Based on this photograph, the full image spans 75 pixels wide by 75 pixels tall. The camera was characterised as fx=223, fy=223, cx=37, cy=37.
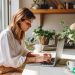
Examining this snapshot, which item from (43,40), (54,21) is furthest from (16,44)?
(54,21)

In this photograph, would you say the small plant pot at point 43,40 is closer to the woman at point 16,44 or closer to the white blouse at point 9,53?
the woman at point 16,44

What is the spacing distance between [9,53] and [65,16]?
1.42 metres

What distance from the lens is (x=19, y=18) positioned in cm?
217

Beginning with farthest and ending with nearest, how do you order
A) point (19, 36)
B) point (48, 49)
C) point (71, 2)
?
point (71, 2) → point (48, 49) → point (19, 36)

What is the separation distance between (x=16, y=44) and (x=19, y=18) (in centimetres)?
26

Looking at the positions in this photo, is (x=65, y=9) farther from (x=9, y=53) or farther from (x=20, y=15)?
(x=9, y=53)

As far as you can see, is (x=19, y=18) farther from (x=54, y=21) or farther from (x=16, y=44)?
(x=54, y=21)

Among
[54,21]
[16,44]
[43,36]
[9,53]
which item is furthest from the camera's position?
[54,21]

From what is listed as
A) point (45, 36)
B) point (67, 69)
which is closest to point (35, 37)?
point (45, 36)

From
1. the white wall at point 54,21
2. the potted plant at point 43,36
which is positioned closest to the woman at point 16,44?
the potted plant at point 43,36

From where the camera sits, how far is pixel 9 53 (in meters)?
2.07

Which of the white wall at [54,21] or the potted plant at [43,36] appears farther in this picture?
the white wall at [54,21]

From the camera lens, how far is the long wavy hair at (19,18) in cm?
217

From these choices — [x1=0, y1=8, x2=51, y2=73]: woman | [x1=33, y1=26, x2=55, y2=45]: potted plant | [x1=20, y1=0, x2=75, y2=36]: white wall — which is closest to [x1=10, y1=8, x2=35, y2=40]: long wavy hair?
[x1=0, y1=8, x2=51, y2=73]: woman
